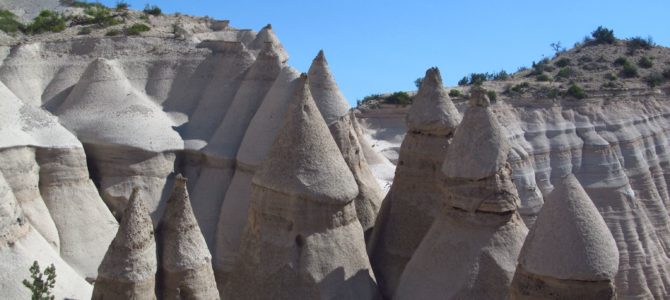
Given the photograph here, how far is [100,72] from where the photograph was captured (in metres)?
16.3

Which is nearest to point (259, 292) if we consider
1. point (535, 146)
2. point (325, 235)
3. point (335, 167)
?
point (325, 235)

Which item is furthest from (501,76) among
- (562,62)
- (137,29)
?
(137,29)

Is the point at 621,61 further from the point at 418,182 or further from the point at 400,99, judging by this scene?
the point at 418,182

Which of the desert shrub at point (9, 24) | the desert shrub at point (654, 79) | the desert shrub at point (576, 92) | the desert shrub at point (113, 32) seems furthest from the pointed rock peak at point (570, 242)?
the desert shrub at point (654, 79)

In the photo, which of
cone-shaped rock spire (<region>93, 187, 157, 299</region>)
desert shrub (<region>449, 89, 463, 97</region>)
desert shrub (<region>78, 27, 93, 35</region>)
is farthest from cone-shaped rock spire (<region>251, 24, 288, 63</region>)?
desert shrub (<region>449, 89, 463, 97</region>)

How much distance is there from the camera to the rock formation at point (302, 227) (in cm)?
1158

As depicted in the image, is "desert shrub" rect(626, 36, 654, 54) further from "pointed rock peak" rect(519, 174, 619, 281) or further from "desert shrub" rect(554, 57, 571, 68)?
"pointed rock peak" rect(519, 174, 619, 281)

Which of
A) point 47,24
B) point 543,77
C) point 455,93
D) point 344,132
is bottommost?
point 344,132

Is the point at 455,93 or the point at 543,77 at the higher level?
the point at 543,77

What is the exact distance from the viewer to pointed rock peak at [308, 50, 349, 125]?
1558 cm

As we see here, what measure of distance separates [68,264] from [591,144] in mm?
26137

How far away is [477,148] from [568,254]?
3147 millimetres

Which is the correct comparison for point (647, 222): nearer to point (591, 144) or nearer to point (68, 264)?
point (591, 144)

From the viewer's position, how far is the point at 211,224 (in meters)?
15.1
